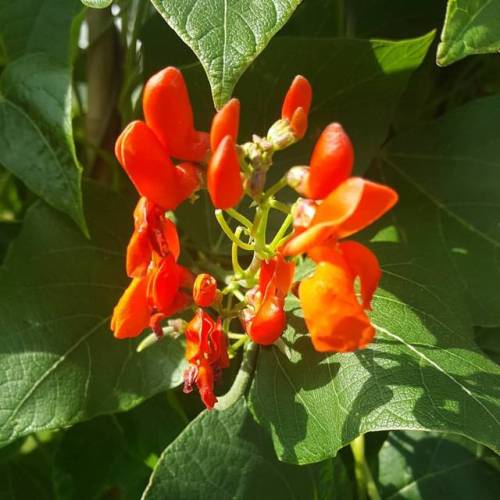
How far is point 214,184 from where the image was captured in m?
0.67

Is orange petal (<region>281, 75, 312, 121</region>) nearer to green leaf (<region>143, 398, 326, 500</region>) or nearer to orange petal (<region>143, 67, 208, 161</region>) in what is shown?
orange petal (<region>143, 67, 208, 161</region>)

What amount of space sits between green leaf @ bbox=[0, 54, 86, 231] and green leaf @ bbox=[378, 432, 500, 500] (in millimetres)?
585

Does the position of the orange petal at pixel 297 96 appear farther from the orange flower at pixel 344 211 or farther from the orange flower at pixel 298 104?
the orange flower at pixel 344 211

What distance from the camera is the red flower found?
2.28 ft

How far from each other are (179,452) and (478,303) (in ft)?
1.39

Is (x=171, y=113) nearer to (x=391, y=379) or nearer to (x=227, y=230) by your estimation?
(x=227, y=230)

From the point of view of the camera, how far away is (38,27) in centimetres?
109

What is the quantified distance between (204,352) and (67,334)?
10.9 inches

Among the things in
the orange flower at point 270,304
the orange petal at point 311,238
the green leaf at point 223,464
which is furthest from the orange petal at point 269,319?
the green leaf at point 223,464

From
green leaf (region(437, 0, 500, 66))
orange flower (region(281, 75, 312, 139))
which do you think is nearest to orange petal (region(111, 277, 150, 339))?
orange flower (region(281, 75, 312, 139))

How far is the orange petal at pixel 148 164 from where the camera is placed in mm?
691

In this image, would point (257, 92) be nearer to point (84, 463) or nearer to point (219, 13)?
point (219, 13)

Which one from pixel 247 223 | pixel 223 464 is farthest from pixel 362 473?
pixel 247 223

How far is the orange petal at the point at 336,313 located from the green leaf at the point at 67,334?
1.27ft
